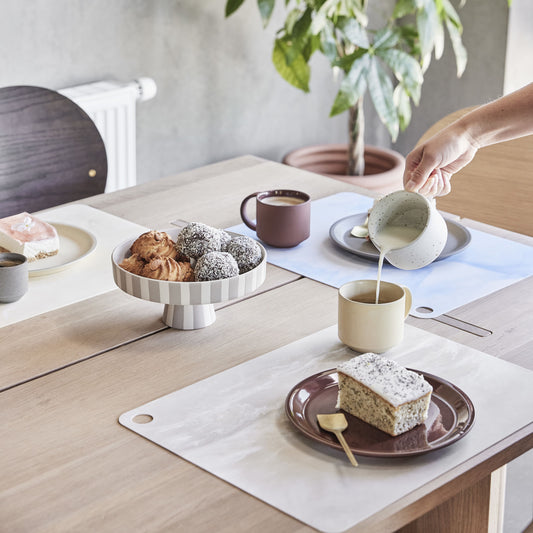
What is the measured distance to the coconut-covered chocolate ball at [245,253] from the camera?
4.48 feet

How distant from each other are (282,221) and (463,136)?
0.38 metres

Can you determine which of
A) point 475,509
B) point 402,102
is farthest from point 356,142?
point 475,509

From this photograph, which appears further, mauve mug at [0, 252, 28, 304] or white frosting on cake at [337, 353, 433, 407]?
mauve mug at [0, 252, 28, 304]

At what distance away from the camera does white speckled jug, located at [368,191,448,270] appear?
1.34 m

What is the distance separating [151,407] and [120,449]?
0.10 metres

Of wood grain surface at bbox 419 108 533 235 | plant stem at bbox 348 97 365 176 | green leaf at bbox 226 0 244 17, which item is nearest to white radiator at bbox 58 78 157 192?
green leaf at bbox 226 0 244 17

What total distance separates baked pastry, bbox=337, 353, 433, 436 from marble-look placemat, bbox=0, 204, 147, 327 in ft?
1.85

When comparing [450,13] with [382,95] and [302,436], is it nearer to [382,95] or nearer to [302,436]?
[382,95]

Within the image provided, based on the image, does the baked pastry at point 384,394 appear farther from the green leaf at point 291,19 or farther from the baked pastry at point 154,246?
the green leaf at point 291,19

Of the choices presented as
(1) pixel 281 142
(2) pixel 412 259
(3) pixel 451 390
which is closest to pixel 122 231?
(2) pixel 412 259

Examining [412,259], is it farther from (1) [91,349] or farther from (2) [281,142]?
(2) [281,142]

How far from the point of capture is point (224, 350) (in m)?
1.32

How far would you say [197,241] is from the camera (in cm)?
137

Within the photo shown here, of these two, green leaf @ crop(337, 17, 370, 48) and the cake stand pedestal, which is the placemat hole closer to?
the cake stand pedestal
